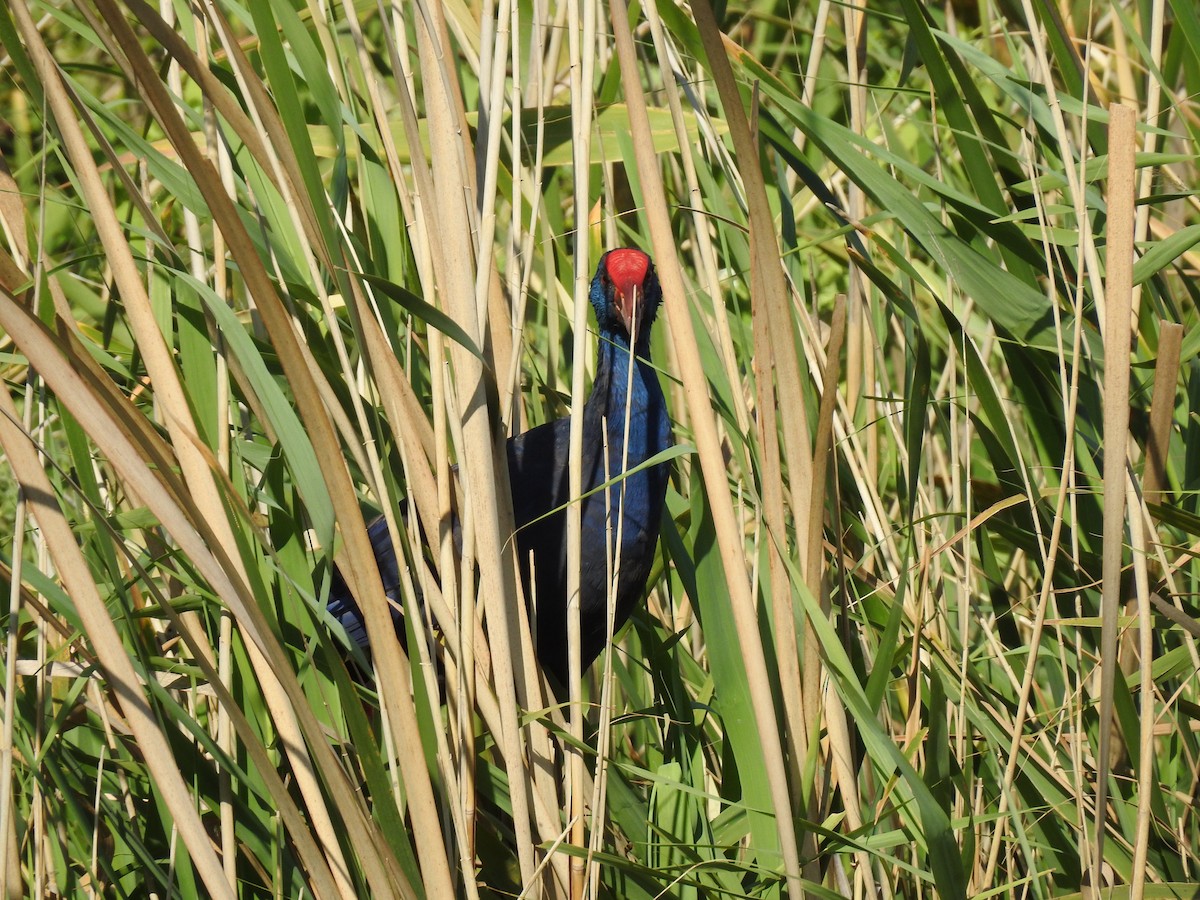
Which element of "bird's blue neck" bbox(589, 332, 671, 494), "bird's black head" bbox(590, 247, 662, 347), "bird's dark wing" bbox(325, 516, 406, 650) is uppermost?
"bird's black head" bbox(590, 247, 662, 347)

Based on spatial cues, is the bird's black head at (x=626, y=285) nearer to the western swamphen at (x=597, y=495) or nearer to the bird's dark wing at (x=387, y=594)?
the western swamphen at (x=597, y=495)

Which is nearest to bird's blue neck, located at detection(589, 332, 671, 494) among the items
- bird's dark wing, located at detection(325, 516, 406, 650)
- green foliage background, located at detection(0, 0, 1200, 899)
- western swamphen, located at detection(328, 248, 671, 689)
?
western swamphen, located at detection(328, 248, 671, 689)

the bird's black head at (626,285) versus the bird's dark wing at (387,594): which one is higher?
the bird's black head at (626,285)

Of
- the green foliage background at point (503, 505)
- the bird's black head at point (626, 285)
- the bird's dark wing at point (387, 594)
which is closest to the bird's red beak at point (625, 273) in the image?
the bird's black head at point (626, 285)

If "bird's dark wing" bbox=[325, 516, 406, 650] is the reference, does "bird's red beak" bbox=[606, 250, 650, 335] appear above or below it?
above

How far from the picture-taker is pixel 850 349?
1.57 metres

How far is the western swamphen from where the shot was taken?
155 cm

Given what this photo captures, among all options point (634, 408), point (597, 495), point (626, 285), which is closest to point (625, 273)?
point (626, 285)

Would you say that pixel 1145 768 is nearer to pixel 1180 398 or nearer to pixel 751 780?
pixel 751 780

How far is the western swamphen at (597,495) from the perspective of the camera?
1.55m

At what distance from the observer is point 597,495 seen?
167cm

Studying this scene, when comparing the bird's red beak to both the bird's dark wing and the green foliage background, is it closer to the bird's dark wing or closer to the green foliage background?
the green foliage background

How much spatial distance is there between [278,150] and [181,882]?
720mm

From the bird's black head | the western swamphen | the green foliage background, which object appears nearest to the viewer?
the green foliage background
